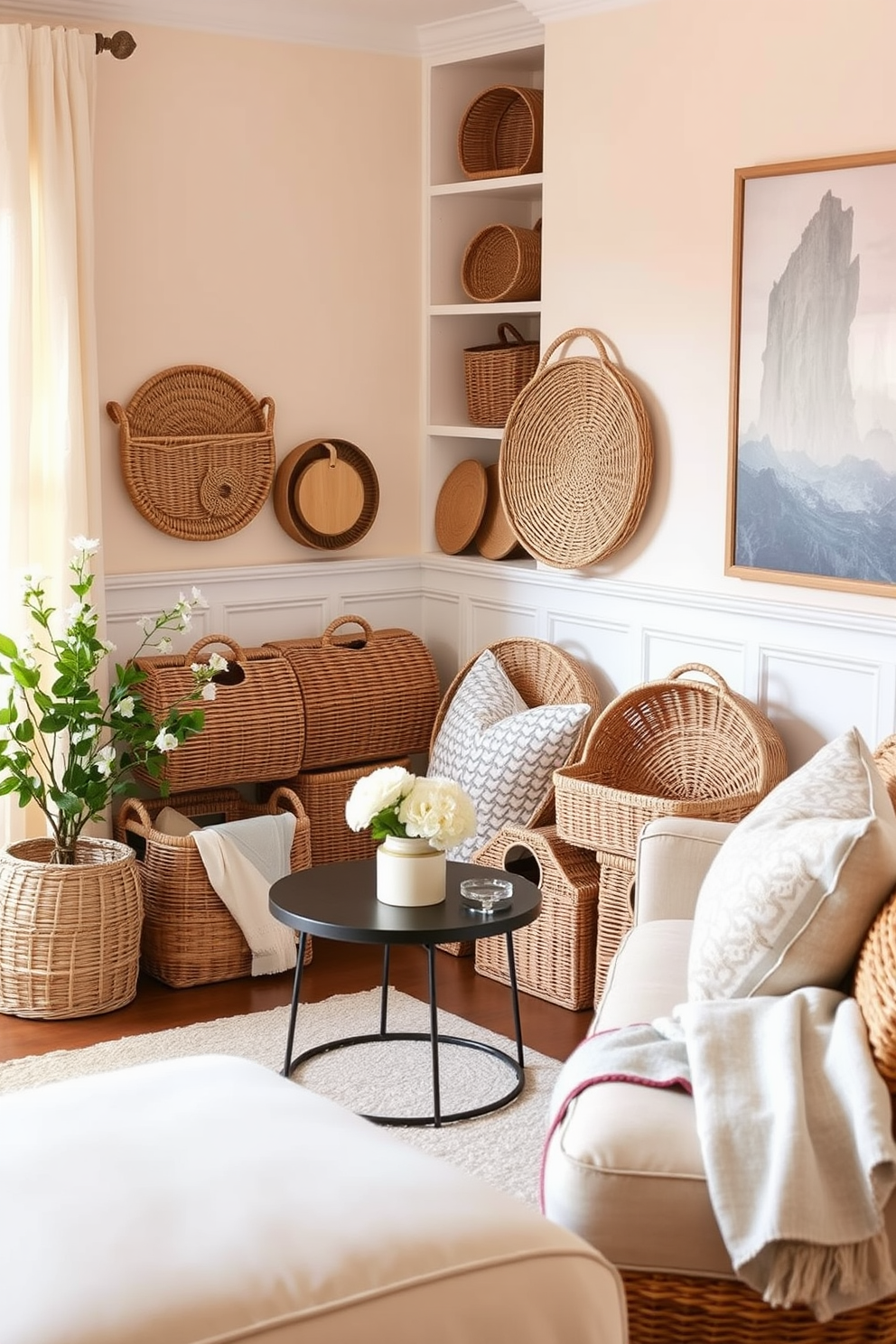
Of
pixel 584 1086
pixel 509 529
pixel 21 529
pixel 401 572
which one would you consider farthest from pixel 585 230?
pixel 584 1086

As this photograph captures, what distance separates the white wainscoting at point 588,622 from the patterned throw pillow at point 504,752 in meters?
0.25

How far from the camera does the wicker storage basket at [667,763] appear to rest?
3682 millimetres

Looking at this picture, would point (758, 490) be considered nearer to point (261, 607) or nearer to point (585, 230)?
point (585, 230)

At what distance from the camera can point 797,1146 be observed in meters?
1.96

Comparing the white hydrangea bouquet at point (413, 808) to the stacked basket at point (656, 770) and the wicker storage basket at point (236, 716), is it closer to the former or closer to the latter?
the stacked basket at point (656, 770)

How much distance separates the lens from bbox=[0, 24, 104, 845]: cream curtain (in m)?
3.93

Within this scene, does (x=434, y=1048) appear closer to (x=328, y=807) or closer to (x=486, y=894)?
(x=486, y=894)

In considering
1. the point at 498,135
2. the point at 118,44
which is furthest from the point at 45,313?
the point at 498,135

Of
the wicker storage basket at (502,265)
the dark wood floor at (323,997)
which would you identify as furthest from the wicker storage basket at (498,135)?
the dark wood floor at (323,997)

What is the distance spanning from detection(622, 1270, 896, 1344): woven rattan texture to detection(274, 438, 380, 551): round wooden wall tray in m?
3.02

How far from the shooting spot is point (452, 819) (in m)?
3.09

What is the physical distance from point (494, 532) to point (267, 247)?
106 cm

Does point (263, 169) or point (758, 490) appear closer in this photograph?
point (758, 490)

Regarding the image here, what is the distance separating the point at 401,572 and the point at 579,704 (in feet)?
3.37
